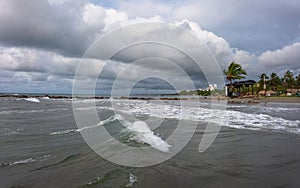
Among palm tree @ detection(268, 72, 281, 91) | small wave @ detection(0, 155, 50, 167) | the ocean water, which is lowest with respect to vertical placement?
small wave @ detection(0, 155, 50, 167)

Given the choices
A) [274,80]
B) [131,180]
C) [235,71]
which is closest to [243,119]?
[131,180]

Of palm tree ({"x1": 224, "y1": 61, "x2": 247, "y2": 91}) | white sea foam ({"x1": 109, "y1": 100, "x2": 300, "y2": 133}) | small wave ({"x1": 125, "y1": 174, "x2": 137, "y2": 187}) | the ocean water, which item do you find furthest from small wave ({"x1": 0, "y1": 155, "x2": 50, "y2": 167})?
palm tree ({"x1": 224, "y1": 61, "x2": 247, "y2": 91})

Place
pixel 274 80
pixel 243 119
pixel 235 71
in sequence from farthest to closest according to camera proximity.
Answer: pixel 274 80 < pixel 235 71 < pixel 243 119

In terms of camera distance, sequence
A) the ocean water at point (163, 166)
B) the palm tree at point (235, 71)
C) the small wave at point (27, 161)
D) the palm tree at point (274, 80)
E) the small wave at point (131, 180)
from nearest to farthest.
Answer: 1. the small wave at point (131, 180)
2. the ocean water at point (163, 166)
3. the small wave at point (27, 161)
4. the palm tree at point (235, 71)
5. the palm tree at point (274, 80)

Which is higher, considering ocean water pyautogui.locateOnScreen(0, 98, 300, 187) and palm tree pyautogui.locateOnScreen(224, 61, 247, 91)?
palm tree pyautogui.locateOnScreen(224, 61, 247, 91)

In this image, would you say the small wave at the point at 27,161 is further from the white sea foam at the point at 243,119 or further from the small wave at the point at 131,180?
the white sea foam at the point at 243,119

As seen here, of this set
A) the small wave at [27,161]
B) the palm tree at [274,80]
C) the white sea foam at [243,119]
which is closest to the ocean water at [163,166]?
the small wave at [27,161]

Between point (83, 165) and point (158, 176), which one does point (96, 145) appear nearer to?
point (83, 165)

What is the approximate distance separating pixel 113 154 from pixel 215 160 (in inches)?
99.7

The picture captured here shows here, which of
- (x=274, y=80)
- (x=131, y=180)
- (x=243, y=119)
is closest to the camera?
(x=131, y=180)

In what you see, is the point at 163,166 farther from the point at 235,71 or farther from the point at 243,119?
the point at 235,71

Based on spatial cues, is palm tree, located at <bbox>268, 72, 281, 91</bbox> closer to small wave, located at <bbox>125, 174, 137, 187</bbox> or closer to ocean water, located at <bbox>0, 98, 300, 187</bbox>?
ocean water, located at <bbox>0, 98, 300, 187</bbox>

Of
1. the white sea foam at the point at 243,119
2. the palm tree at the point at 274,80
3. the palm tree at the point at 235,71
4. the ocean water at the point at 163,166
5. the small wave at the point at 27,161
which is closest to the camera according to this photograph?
the ocean water at the point at 163,166

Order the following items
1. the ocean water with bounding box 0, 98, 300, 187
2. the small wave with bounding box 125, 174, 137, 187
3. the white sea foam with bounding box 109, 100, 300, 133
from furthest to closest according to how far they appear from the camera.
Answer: the white sea foam with bounding box 109, 100, 300, 133
the ocean water with bounding box 0, 98, 300, 187
the small wave with bounding box 125, 174, 137, 187
